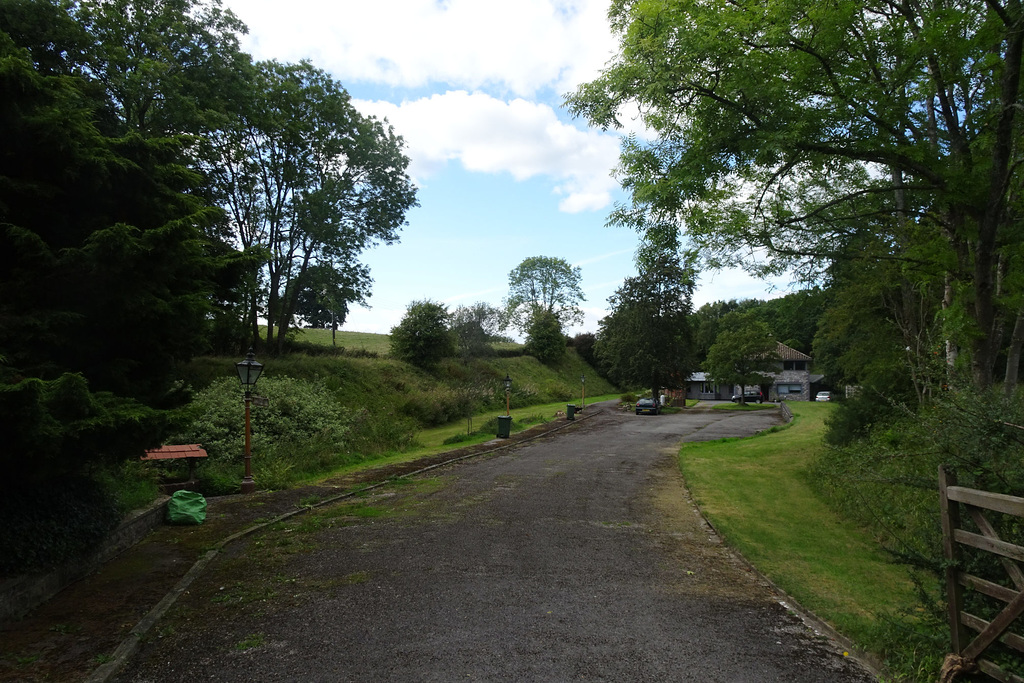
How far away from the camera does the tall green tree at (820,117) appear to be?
25.0 ft

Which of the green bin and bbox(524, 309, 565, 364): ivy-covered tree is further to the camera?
bbox(524, 309, 565, 364): ivy-covered tree

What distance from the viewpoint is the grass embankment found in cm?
546

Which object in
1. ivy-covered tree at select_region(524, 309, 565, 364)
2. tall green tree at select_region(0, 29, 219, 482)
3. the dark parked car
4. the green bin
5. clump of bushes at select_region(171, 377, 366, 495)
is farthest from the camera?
ivy-covered tree at select_region(524, 309, 565, 364)

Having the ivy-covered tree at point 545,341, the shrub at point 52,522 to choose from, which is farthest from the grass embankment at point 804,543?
the ivy-covered tree at point 545,341

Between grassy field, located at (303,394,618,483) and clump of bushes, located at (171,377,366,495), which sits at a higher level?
clump of bushes, located at (171,377,366,495)

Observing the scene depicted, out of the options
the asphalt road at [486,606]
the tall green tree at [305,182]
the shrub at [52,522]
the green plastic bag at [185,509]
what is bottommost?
the asphalt road at [486,606]

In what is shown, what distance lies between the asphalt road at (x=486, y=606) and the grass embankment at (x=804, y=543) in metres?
0.35

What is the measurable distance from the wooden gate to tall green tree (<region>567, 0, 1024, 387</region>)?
17.0 ft

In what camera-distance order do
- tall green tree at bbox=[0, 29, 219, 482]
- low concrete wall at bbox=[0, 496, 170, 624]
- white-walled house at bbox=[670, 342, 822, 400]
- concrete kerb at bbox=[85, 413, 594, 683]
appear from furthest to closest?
white-walled house at bbox=[670, 342, 822, 400] < tall green tree at bbox=[0, 29, 219, 482] < low concrete wall at bbox=[0, 496, 170, 624] < concrete kerb at bbox=[85, 413, 594, 683]

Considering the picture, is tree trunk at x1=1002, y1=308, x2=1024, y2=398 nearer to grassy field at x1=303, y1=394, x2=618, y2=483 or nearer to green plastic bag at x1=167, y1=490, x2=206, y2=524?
green plastic bag at x1=167, y1=490, x2=206, y2=524

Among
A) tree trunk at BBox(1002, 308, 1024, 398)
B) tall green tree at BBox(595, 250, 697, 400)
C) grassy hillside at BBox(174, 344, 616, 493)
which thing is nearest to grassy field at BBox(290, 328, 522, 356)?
grassy hillside at BBox(174, 344, 616, 493)

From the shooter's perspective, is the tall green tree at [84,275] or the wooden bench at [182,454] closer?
the tall green tree at [84,275]

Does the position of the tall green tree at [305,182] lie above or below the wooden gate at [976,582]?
above

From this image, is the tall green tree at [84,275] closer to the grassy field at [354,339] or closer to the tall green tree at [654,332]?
the grassy field at [354,339]
